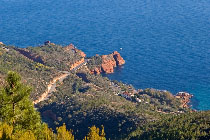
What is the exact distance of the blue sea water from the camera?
107938mm

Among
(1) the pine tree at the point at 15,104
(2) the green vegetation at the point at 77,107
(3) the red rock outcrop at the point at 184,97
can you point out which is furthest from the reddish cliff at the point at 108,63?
(1) the pine tree at the point at 15,104

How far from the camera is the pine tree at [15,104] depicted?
25188mm

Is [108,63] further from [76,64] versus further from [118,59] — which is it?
[76,64]

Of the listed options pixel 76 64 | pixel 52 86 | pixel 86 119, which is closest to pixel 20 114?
pixel 86 119

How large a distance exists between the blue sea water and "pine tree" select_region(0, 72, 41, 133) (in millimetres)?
70894

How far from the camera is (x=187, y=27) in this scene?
5477 inches

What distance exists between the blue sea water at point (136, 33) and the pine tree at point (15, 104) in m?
70.9

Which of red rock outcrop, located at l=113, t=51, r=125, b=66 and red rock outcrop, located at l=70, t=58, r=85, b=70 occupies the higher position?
red rock outcrop, located at l=113, t=51, r=125, b=66

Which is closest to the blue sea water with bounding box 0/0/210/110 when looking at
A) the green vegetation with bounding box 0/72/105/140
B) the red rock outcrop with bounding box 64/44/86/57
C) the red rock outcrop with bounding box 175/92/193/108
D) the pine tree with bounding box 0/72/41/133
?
the red rock outcrop with bounding box 175/92/193/108

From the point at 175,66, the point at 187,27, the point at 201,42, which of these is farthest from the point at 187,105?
the point at 187,27

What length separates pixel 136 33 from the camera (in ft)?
455

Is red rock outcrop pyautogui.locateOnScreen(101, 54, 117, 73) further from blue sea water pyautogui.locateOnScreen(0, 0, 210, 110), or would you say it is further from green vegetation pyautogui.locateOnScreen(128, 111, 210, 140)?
green vegetation pyautogui.locateOnScreen(128, 111, 210, 140)

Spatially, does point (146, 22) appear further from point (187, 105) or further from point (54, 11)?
point (187, 105)

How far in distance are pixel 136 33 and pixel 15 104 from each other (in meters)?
116
